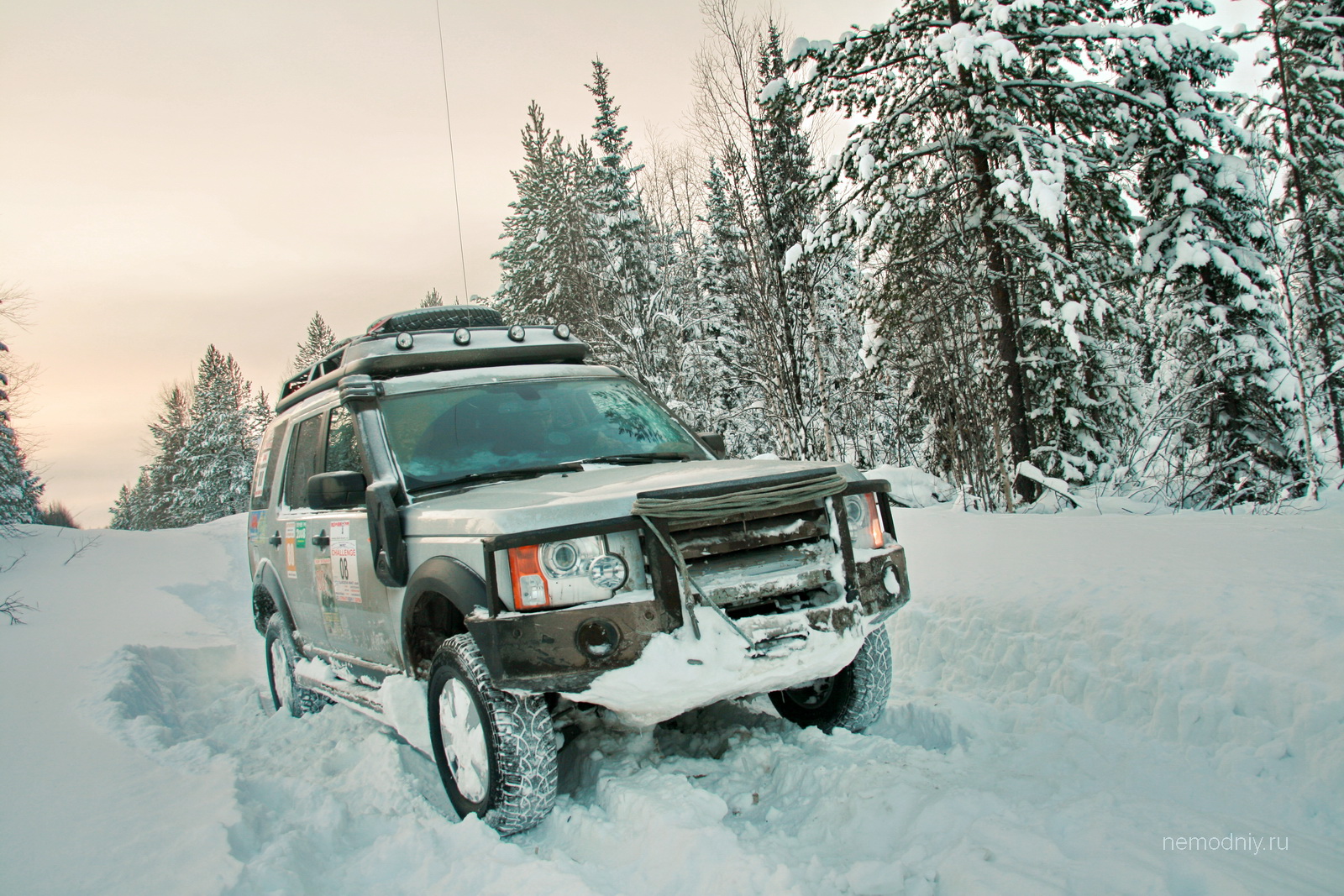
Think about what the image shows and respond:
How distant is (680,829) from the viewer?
9.08 ft

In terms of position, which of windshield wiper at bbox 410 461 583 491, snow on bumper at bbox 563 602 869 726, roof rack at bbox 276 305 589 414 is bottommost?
snow on bumper at bbox 563 602 869 726

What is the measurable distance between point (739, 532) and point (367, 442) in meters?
1.93

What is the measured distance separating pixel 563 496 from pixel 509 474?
85cm

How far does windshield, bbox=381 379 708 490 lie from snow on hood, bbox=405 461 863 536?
25cm

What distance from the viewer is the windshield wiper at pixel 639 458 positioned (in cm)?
A: 404

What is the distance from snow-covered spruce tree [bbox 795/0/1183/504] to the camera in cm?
1092

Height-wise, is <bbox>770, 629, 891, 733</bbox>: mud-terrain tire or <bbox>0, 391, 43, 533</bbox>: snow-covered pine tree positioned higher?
<bbox>0, 391, 43, 533</bbox>: snow-covered pine tree

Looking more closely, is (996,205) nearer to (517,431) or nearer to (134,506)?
(517,431)

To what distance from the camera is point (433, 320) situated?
5.00 metres

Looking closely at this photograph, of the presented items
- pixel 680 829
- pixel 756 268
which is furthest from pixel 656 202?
pixel 680 829

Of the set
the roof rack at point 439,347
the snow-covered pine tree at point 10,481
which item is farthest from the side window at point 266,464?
the snow-covered pine tree at point 10,481

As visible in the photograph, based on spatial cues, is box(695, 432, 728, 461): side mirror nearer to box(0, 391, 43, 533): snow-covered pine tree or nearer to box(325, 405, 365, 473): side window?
box(325, 405, 365, 473): side window

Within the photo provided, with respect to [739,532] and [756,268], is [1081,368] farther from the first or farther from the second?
→ [739,532]

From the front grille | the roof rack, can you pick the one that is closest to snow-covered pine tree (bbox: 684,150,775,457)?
the roof rack
